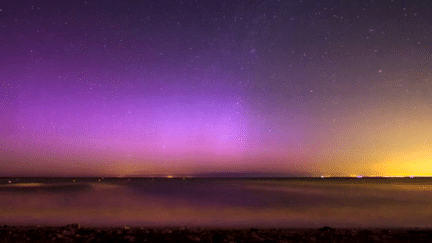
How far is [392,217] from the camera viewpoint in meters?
15.6

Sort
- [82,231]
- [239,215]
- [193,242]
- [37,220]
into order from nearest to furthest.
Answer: [193,242] → [82,231] → [37,220] → [239,215]

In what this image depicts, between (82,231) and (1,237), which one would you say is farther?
(82,231)

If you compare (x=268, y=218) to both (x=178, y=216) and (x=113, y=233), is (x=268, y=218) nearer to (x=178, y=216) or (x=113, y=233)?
(x=178, y=216)

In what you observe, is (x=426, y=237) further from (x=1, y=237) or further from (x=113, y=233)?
(x=1, y=237)

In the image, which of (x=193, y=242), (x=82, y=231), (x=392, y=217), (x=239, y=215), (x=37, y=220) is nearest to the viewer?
(x=193, y=242)

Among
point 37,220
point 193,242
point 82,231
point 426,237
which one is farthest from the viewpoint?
point 37,220

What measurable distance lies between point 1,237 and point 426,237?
10618 mm

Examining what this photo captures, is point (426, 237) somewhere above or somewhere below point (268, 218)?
above

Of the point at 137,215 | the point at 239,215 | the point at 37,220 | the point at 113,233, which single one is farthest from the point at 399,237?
the point at 37,220

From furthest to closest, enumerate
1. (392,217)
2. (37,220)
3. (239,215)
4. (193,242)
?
(239,215), (392,217), (37,220), (193,242)

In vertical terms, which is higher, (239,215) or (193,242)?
(193,242)

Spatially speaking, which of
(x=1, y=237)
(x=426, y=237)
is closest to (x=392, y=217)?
(x=426, y=237)

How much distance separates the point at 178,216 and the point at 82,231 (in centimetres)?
861

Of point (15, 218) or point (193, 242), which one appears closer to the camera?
point (193, 242)
